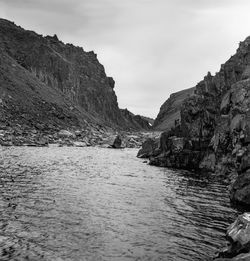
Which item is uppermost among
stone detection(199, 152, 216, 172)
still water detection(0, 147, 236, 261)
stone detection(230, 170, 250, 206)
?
stone detection(199, 152, 216, 172)

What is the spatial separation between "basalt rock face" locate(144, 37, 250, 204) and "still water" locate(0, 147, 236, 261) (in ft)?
57.0

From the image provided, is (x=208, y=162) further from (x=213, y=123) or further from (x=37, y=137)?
(x=37, y=137)

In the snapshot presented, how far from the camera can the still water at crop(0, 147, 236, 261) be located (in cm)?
2420

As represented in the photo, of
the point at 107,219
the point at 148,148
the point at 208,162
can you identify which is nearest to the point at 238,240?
the point at 107,219

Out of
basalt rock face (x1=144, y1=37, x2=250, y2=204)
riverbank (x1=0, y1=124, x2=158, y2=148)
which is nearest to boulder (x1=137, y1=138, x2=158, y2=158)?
basalt rock face (x1=144, y1=37, x2=250, y2=204)

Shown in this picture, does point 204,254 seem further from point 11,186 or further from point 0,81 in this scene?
point 0,81

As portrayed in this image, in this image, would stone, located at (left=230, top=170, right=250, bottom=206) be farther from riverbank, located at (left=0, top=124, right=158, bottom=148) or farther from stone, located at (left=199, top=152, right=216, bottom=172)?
riverbank, located at (left=0, top=124, right=158, bottom=148)

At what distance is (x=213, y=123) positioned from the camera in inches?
3310

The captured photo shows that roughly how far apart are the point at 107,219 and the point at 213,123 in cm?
5695

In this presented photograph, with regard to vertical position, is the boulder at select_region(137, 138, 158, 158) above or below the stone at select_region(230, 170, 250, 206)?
above

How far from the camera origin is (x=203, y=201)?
42.0 m

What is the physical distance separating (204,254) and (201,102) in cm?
6931

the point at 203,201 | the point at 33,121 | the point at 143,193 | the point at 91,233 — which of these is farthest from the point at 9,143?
the point at 91,233

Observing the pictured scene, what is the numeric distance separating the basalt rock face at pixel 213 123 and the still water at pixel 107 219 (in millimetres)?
17388
